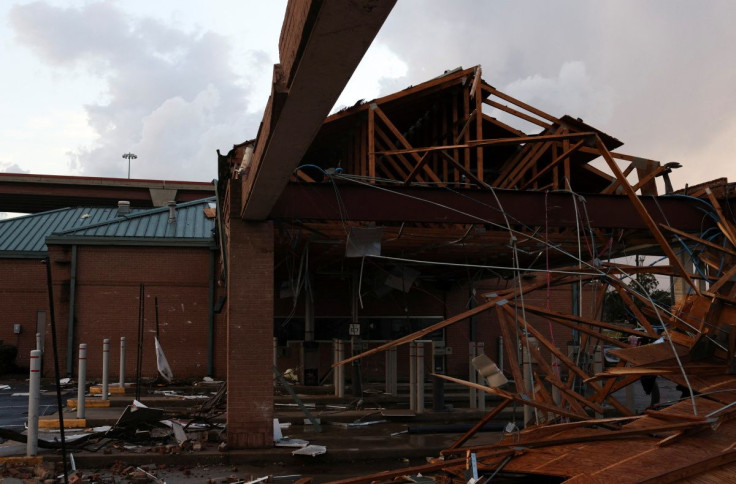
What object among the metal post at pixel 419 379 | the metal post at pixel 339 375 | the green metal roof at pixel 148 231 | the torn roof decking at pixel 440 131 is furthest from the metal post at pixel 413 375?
the green metal roof at pixel 148 231

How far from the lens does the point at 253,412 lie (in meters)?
10.7

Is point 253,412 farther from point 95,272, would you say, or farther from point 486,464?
point 95,272

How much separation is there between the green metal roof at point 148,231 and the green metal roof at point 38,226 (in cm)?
270

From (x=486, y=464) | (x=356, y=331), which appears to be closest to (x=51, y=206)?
(x=356, y=331)

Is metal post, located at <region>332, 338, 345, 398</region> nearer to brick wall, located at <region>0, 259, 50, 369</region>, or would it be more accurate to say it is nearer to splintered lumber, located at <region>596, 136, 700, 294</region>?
splintered lumber, located at <region>596, 136, 700, 294</region>

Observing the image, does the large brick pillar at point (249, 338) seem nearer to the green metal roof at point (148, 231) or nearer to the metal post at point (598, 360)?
the metal post at point (598, 360)

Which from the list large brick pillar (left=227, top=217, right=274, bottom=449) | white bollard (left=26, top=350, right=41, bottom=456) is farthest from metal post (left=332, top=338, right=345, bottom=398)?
white bollard (left=26, top=350, right=41, bottom=456)

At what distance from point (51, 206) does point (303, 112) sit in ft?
147

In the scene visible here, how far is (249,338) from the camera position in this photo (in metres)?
10.8

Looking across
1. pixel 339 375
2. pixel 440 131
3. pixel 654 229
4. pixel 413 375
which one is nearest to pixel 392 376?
pixel 339 375

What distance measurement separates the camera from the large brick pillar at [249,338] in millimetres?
10656

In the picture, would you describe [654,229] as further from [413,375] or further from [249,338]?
[413,375]

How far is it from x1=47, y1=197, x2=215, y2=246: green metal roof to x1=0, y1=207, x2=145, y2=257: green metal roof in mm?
2698

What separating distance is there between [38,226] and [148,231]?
8463 mm
